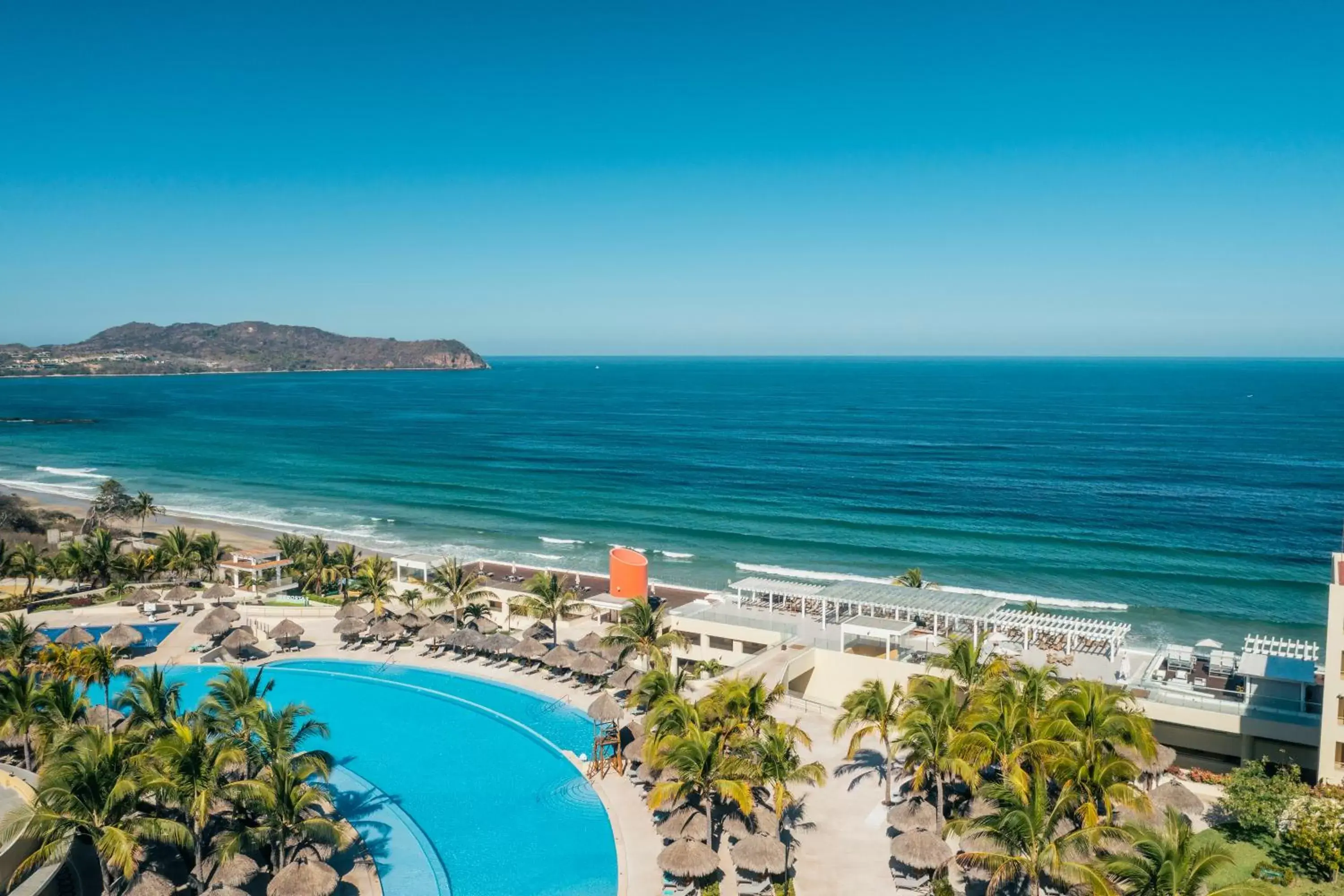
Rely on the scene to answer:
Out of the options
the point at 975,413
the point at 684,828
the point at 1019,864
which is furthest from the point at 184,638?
the point at 975,413

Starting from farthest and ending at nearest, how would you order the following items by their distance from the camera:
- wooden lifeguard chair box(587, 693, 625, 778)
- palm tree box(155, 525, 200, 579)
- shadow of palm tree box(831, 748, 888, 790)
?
palm tree box(155, 525, 200, 579), wooden lifeguard chair box(587, 693, 625, 778), shadow of palm tree box(831, 748, 888, 790)

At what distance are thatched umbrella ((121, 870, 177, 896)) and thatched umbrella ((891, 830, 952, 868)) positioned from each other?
1371 cm

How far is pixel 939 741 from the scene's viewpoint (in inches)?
742

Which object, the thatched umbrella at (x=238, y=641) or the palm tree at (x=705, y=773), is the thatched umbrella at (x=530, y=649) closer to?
the thatched umbrella at (x=238, y=641)

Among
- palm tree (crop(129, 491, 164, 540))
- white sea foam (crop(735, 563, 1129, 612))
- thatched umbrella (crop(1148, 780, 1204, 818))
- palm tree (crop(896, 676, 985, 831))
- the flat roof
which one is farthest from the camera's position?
palm tree (crop(129, 491, 164, 540))

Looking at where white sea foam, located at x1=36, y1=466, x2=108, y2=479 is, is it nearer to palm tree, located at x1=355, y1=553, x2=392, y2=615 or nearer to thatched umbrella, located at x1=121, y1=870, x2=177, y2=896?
palm tree, located at x1=355, y1=553, x2=392, y2=615

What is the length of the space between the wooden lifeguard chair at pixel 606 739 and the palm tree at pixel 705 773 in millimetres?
5662

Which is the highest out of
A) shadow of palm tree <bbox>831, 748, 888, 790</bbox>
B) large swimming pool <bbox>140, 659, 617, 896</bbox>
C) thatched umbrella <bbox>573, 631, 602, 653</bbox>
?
thatched umbrella <bbox>573, 631, 602, 653</bbox>

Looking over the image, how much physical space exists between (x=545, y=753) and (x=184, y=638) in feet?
59.7

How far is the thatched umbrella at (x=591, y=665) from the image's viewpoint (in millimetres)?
29188

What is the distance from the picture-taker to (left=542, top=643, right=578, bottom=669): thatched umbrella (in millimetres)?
29938

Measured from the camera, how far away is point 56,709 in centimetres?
2002

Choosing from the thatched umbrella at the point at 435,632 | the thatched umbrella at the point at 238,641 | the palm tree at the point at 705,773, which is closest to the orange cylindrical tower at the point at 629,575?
the thatched umbrella at the point at 435,632

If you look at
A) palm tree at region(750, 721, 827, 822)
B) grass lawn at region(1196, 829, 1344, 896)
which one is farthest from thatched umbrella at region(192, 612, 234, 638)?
grass lawn at region(1196, 829, 1344, 896)
